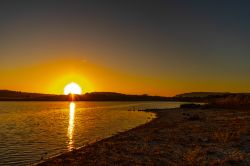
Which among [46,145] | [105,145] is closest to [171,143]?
[105,145]

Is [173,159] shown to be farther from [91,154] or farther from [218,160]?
[91,154]

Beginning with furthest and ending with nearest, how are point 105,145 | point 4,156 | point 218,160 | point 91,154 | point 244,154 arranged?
point 105,145
point 4,156
point 91,154
point 244,154
point 218,160

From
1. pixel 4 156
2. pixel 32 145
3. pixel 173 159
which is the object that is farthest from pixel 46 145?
pixel 173 159

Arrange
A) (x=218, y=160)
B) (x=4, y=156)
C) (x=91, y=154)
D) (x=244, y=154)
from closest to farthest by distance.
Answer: (x=218, y=160) → (x=244, y=154) → (x=91, y=154) → (x=4, y=156)

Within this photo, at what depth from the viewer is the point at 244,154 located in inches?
851

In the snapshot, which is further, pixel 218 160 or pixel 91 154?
pixel 91 154

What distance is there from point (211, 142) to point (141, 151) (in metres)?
7.01

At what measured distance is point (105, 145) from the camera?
2748 centimetres

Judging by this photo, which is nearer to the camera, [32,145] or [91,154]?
[91,154]

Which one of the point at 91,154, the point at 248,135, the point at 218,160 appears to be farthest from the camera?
the point at 248,135

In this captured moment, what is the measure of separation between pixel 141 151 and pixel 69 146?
9.66 m

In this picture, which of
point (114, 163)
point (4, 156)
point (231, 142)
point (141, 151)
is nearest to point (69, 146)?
point (4, 156)

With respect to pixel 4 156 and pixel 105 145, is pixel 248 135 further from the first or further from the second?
pixel 4 156

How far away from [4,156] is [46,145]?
5891 mm
